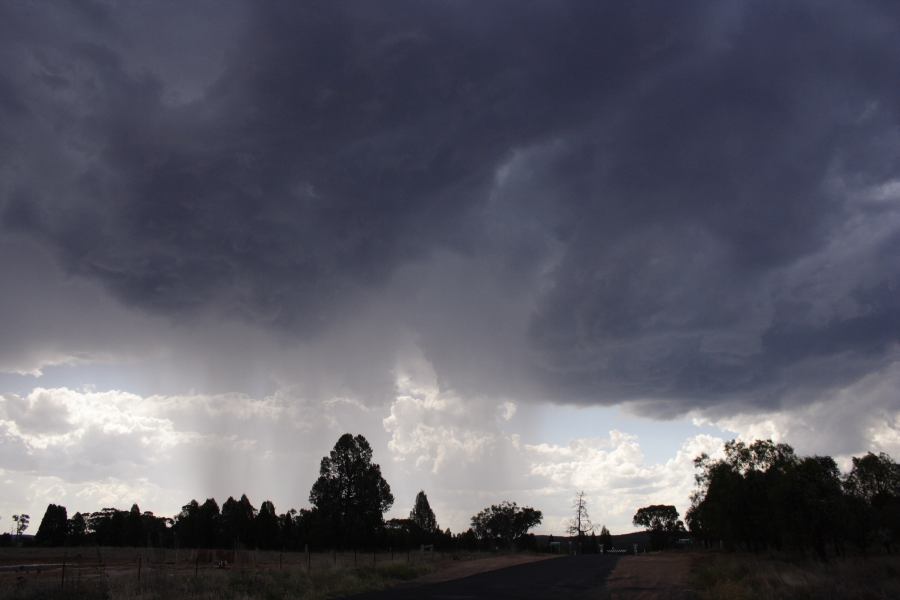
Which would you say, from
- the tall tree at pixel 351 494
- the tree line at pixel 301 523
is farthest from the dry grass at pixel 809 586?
the tall tree at pixel 351 494

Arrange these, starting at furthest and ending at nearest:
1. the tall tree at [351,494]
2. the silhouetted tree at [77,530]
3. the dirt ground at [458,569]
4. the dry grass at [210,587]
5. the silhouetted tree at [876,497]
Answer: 1. the silhouetted tree at [77,530]
2. the tall tree at [351,494]
3. the silhouetted tree at [876,497]
4. the dirt ground at [458,569]
5. the dry grass at [210,587]

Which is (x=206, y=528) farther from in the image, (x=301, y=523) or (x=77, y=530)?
(x=77, y=530)

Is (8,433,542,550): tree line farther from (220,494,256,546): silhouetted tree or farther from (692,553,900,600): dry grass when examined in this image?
(692,553,900,600): dry grass

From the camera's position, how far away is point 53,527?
4614 inches

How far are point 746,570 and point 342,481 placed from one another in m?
63.7

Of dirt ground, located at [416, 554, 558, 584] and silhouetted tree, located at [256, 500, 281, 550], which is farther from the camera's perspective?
silhouetted tree, located at [256, 500, 281, 550]

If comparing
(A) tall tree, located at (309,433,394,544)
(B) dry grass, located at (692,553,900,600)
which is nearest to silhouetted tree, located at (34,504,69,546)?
(A) tall tree, located at (309,433,394,544)

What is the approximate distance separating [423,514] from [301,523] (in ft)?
157

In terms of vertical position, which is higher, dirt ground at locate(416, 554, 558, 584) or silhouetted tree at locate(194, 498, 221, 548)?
silhouetted tree at locate(194, 498, 221, 548)

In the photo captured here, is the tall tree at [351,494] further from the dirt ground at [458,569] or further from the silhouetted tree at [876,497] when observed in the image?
the silhouetted tree at [876,497]

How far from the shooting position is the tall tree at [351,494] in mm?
88625

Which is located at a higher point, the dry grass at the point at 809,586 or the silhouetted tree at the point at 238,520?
the silhouetted tree at the point at 238,520

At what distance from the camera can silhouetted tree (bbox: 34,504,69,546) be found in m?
114

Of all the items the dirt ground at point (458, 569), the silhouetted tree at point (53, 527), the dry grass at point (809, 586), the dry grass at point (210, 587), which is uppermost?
the silhouetted tree at point (53, 527)
